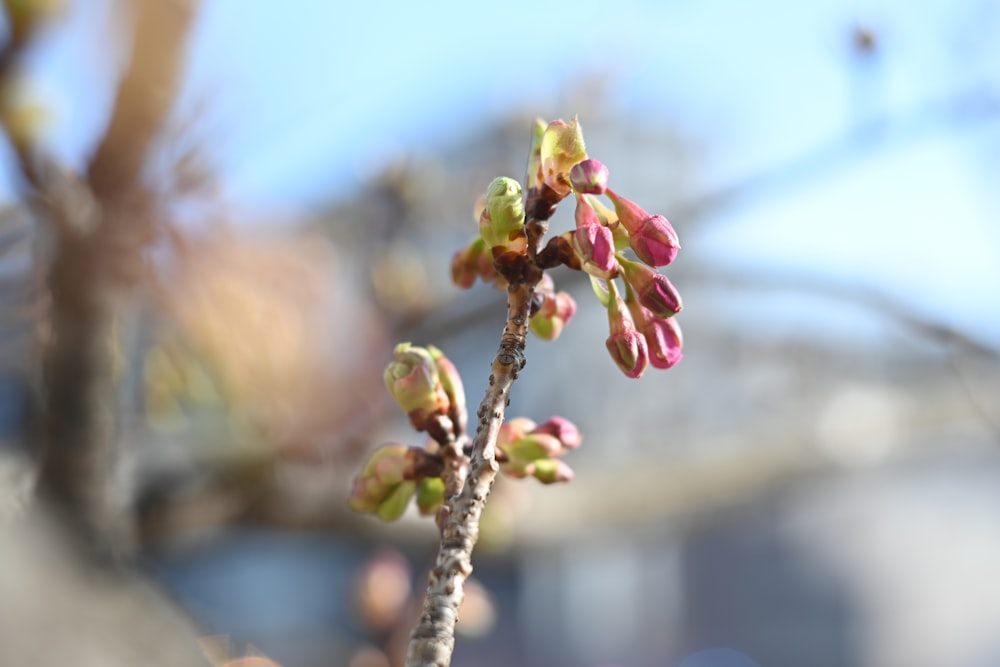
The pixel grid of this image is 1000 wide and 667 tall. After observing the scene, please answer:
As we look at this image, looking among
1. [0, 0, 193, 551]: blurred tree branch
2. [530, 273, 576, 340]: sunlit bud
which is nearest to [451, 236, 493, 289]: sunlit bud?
[530, 273, 576, 340]: sunlit bud

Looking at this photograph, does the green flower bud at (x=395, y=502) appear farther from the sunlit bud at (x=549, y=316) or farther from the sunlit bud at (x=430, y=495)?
the sunlit bud at (x=549, y=316)

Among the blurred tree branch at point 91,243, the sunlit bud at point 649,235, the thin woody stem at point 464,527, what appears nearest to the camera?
the thin woody stem at point 464,527

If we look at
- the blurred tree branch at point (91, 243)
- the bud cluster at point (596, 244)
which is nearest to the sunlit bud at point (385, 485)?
the bud cluster at point (596, 244)

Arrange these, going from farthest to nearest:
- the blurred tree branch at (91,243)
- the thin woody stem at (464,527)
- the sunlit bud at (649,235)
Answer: the blurred tree branch at (91,243) < the sunlit bud at (649,235) < the thin woody stem at (464,527)

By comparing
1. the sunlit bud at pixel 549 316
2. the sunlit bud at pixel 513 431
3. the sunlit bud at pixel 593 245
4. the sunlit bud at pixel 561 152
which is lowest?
the sunlit bud at pixel 513 431

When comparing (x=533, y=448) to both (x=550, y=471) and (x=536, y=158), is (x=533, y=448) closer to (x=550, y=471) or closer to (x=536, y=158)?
(x=550, y=471)

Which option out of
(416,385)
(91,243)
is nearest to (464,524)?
(416,385)

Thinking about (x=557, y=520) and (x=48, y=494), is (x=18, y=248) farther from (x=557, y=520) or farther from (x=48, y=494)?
(x=557, y=520)
